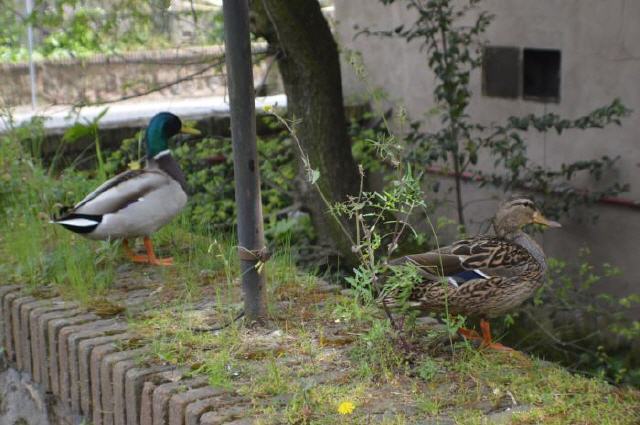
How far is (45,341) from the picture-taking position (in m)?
4.36

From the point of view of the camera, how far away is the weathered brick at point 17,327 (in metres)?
4.65

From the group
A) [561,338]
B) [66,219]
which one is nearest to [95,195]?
[66,219]

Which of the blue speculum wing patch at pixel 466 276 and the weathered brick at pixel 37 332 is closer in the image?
the blue speculum wing patch at pixel 466 276

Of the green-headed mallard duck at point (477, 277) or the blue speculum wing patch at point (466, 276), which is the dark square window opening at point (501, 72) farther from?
the blue speculum wing patch at point (466, 276)

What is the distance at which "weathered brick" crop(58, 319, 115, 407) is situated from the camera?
4.15 metres

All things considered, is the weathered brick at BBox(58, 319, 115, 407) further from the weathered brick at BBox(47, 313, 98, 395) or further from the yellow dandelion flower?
the yellow dandelion flower

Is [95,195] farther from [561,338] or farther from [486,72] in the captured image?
A: [486,72]

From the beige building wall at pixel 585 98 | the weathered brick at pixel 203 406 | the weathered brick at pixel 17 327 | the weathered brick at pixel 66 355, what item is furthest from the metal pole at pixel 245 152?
the beige building wall at pixel 585 98

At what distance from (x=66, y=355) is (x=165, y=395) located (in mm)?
844

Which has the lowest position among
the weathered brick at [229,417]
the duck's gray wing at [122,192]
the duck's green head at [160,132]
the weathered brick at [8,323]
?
the weathered brick at [8,323]

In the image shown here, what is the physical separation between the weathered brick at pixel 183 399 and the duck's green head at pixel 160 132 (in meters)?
2.35

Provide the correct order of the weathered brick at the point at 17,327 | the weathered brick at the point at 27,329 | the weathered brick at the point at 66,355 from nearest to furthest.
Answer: the weathered brick at the point at 66,355 < the weathered brick at the point at 27,329 < the weathered brick at the point at 17,327

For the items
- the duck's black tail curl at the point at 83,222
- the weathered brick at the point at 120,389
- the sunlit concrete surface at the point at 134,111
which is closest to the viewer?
the weathered brick at the point at 120,389

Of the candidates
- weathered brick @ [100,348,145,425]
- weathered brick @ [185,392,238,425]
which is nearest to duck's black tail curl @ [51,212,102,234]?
weathered brick @ [100,348,145,425]
